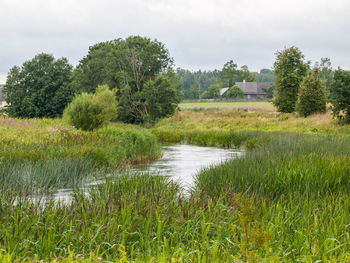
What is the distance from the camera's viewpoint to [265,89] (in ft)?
298

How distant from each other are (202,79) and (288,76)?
10464cm

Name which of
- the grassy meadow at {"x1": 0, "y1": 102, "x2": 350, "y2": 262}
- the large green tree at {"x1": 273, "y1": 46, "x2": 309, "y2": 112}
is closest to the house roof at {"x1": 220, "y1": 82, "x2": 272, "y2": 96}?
the large green tree at {"x1": 273, "y1": 46, "x2": 309, "y2": 112}

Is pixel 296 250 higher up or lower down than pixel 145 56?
lower down

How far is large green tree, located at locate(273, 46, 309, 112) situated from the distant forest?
2321 centimetres

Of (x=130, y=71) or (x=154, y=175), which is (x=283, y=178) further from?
(x=130, y=71)

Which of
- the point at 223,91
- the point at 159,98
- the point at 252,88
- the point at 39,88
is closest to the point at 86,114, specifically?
the point at 159,98

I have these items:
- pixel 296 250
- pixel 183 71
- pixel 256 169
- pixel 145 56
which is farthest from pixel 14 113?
pixel 183 71

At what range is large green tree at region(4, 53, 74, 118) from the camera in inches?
1793

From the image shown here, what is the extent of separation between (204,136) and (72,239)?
2148 cm

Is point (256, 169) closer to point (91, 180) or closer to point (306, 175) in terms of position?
point (306, 175)

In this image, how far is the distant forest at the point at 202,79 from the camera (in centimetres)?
10692

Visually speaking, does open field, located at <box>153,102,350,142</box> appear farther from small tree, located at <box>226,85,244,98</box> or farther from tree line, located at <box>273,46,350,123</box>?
small tree, located at <box>226,85,244,98</box>

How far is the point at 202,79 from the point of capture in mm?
146000

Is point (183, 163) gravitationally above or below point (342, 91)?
below
